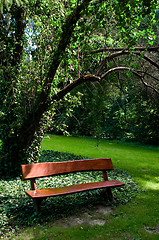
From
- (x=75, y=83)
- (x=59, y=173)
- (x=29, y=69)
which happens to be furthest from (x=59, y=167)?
(x=29, y=69)

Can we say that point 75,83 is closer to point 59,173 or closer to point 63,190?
point 59,173

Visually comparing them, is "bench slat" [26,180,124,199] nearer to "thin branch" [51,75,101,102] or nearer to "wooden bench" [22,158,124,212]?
"wooden bench" [22,158,124,212]

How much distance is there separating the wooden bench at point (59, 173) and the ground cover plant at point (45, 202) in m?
0.26

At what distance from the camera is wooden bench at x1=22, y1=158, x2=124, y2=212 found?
436cm

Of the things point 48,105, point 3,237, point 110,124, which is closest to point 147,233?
point 3,237

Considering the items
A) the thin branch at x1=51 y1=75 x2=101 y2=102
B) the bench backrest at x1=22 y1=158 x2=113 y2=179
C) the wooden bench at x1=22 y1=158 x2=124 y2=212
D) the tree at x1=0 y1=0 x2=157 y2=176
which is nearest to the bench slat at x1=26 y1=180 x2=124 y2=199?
the wooden bench at x1=22 y1=158 x2=124 y2=212

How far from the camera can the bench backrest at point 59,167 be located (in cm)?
463

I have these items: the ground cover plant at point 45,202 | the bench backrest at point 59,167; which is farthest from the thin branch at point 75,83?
the ground cover plant at point 45,202

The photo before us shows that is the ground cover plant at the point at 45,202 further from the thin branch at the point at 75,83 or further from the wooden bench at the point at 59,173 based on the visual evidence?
the thin branch at the point at 75,83

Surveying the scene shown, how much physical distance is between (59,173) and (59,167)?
127mm

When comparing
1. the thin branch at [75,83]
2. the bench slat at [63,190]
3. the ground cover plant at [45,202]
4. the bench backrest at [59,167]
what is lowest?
the ground cover plant at [45,202]

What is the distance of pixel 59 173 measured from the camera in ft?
16.7

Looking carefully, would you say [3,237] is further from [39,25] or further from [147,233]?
[39,25]

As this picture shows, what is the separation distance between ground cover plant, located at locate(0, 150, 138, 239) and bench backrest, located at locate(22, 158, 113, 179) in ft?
1.95
